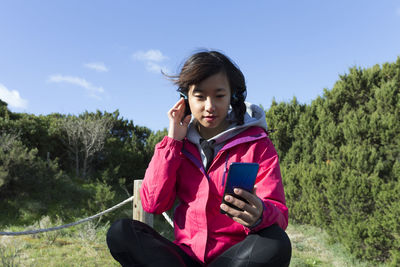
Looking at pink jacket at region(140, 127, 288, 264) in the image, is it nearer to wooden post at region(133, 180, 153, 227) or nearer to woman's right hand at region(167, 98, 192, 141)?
woman's right hand at region(167, 98, 192, 141)

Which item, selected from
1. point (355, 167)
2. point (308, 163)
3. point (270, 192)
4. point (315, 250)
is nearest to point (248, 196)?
point (270, 192)

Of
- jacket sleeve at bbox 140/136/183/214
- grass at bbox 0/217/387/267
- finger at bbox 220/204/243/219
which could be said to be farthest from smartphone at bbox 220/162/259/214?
A: grass at bbox 0/217/387/267

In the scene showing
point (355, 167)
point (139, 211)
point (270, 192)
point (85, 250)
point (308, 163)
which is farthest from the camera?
point (308, 163)

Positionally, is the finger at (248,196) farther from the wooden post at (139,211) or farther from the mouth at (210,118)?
the wooden post at (139,211)

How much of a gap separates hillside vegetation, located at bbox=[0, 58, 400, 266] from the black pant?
411cm

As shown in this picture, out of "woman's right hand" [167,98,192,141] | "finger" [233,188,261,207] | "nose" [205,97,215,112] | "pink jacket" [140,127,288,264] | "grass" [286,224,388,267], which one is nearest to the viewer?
"finger" [233,188,261,207]

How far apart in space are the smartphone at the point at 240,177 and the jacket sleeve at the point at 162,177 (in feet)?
1.54

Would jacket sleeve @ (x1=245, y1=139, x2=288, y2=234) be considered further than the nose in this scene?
No

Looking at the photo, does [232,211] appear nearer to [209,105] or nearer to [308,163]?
[209,105]

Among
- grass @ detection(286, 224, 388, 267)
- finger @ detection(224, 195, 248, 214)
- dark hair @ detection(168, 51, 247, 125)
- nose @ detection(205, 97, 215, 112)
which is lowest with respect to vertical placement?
grass @ detection(286, 224, 388, 267)

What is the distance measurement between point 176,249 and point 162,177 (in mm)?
380

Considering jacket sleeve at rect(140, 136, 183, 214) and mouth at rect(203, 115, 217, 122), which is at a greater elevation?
mouth at rect(203, 115, 217, 122)

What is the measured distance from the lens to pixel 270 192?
5.10 feet

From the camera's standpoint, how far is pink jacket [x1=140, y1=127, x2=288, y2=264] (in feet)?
5.26
